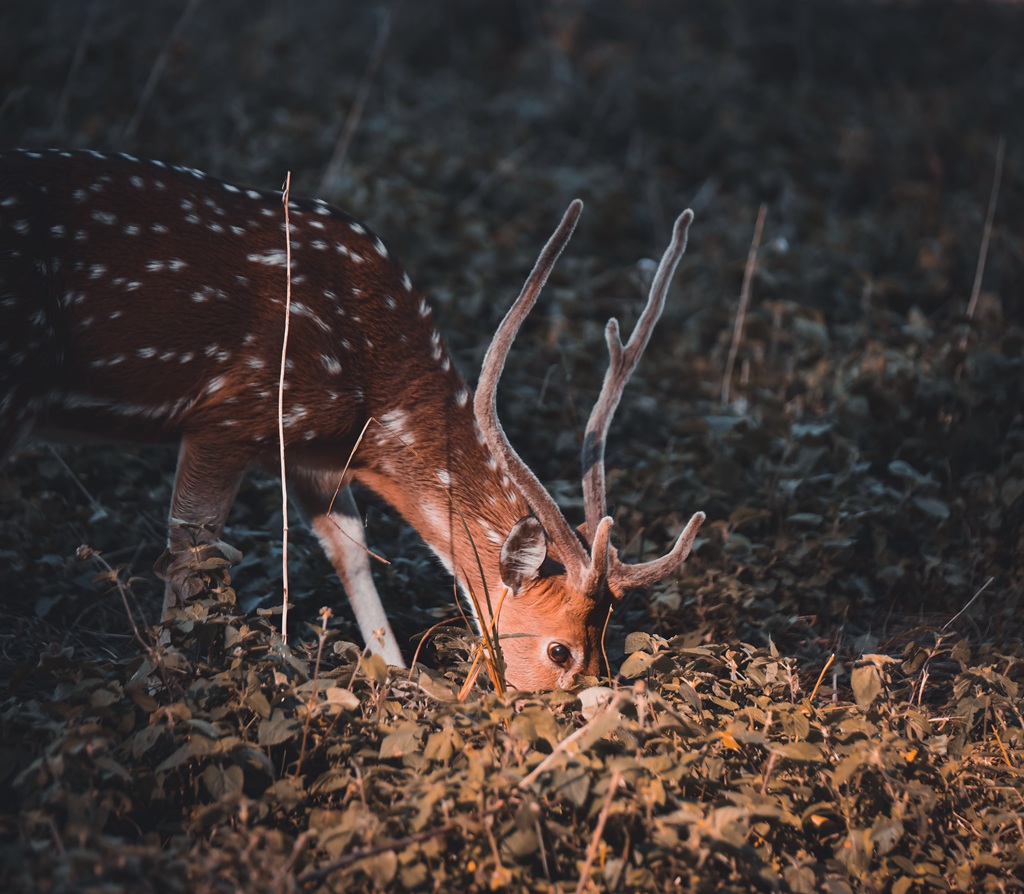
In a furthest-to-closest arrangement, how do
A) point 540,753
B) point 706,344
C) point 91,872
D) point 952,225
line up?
1. point 952,225
2. point 706,344
3. point 540,753
4. point 91,872

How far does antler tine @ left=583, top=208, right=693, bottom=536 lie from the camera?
12.8ft

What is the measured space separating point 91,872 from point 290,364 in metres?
1.90

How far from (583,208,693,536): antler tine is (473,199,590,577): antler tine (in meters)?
0.12

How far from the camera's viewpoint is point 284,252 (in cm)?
393

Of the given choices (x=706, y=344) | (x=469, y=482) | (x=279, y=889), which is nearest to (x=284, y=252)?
(x=469, y=482)

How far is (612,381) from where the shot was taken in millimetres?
4035

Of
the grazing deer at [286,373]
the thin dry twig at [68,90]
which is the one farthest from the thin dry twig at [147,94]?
the grazing deer at [286,373]

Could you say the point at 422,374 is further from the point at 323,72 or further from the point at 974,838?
the point at 323,72

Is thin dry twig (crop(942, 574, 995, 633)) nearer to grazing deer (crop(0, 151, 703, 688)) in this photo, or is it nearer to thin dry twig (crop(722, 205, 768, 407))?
grazing deer (crop(0, 151, 703, 688))

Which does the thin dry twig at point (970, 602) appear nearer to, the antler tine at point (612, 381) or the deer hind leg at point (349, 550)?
the antler tine at point (612, 381)

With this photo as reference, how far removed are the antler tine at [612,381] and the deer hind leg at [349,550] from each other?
87cm

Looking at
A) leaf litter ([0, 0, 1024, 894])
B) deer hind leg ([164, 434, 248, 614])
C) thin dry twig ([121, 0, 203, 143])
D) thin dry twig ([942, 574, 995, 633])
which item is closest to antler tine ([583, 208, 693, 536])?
leaf litter ([0, 0, 1024, 894])

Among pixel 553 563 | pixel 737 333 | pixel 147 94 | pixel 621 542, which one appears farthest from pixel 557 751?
pixel 147 94

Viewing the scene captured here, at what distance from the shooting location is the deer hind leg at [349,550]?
4062 millimetres
